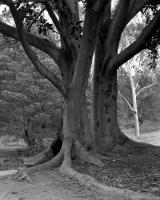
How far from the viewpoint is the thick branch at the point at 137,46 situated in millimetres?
8906

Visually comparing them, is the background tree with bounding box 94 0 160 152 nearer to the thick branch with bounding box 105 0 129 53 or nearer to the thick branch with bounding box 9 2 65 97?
the thick branch with bounding box 105 0 129 53

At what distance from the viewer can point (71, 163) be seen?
27.5 feet

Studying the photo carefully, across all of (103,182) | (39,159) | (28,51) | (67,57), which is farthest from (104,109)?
(103,182)

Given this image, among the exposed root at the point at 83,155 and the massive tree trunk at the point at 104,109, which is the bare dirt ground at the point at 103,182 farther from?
the massive tree trunk at the point at 104,109

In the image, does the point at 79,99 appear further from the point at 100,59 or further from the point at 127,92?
the point at 127,92

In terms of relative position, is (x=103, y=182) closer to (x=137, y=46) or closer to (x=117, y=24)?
(x=137, y=46)

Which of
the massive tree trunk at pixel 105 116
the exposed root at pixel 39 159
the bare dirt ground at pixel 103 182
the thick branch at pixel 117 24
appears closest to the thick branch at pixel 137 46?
the massive tree trunk at pixel 105 116

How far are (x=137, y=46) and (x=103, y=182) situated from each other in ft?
12.9

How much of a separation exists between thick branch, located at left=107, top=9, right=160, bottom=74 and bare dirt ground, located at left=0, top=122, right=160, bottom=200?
2.62 metres

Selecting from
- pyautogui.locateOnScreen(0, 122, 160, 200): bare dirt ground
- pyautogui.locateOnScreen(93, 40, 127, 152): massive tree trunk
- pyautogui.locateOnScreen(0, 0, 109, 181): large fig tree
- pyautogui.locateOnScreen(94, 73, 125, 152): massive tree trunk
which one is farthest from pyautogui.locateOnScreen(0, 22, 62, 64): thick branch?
pyautogui.locateOnScreen(0, 122, 160, 200): bare dirt ground

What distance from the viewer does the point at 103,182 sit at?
7.00 meters

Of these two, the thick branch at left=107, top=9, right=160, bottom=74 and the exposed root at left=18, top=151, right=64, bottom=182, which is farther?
the thick branch at left=107, top=9, right=160, bottom=74

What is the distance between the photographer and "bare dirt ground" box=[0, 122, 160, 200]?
19.6 ft

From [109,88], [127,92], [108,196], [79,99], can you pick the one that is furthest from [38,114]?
[127,92]
